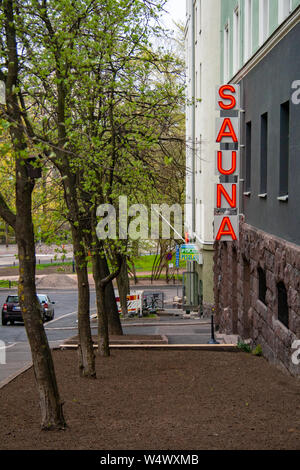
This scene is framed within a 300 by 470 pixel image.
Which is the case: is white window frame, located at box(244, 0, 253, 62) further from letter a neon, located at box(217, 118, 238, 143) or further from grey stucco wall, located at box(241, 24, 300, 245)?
letter a neon, located at box(217, 118, 238, 143)

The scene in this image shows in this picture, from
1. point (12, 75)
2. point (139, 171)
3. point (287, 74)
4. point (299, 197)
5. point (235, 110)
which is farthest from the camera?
point (235, 110)

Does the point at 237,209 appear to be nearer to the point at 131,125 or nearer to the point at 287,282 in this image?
the point at 131,125

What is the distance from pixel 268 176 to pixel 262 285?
101 inches

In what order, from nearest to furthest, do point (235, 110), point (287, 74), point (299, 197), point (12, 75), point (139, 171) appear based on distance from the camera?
point (12, 75)
point (299, 197)
point (287, 74)
point (139, 171)
point (235, 110)

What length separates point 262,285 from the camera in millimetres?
16359

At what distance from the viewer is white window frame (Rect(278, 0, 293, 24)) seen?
1309cm

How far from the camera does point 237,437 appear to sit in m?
8.12

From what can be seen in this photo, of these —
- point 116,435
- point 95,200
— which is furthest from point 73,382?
point 116,435

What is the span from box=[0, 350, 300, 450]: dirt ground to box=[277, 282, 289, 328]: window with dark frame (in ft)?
3.12

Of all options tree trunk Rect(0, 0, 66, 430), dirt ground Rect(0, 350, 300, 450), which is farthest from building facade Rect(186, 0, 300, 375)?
tree trunk Rect(0, 0, 66, 430)

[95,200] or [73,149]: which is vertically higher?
[73,149]

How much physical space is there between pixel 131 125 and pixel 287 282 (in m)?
4.89

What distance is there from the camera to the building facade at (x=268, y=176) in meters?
12.4

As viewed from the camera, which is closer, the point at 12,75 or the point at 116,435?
the point at 116,435
